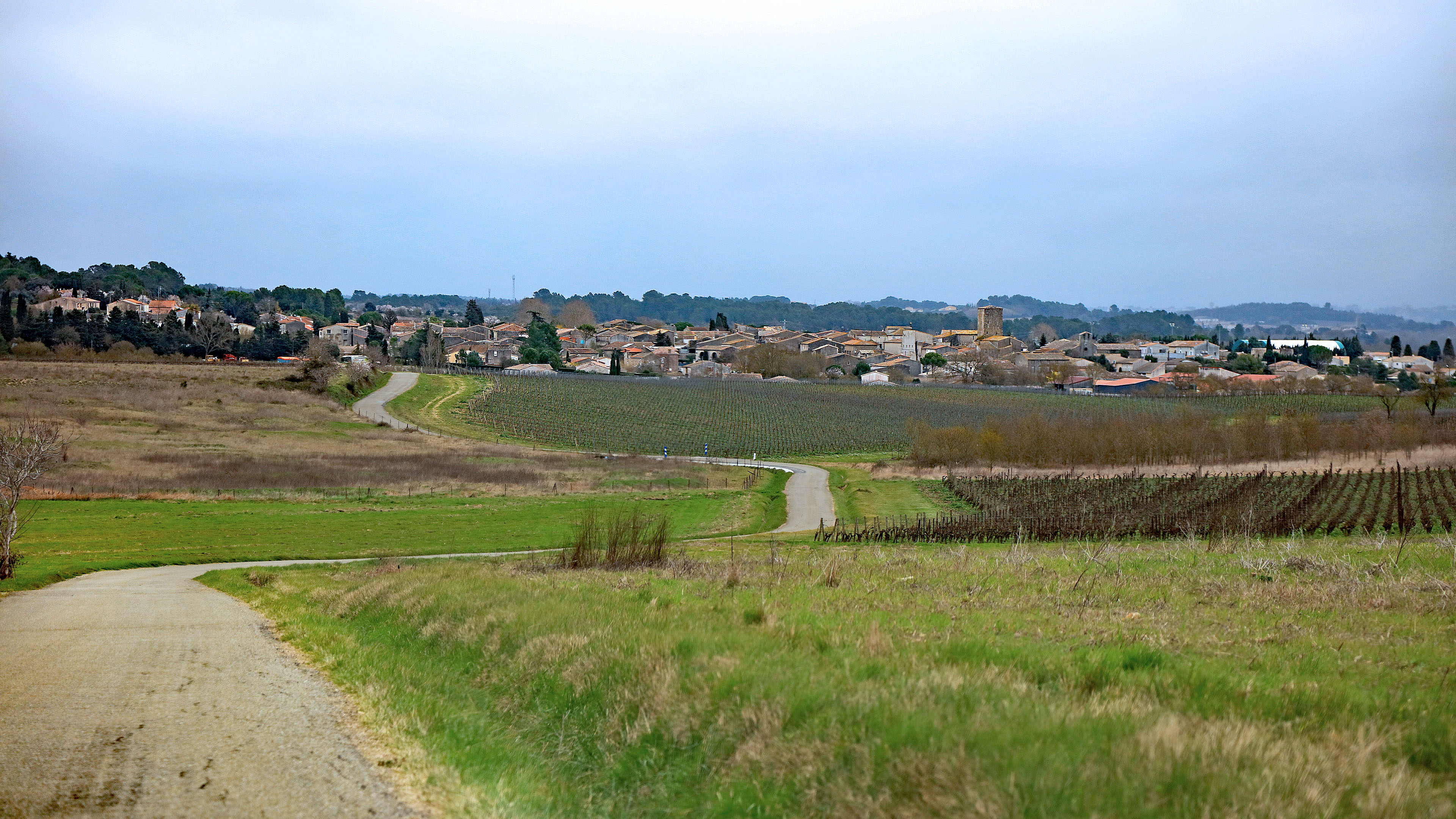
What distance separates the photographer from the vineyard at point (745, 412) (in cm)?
8856

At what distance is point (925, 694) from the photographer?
696cm

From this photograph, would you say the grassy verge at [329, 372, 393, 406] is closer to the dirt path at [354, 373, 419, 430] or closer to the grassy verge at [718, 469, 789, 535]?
the dirt path at [354, 373, 419, 430]

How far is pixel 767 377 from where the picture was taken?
16000 cm

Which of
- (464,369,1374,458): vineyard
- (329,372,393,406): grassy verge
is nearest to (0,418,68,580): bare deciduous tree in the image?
(464,369,1374,458): vineyard

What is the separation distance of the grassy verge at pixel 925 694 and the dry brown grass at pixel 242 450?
133 ft

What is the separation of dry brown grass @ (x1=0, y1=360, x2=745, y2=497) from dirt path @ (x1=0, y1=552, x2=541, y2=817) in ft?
122

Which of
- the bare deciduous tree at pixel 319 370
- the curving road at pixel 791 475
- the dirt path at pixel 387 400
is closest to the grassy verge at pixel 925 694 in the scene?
the curving road at pixel 791 475

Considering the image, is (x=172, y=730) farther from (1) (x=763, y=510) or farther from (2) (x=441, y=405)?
(2) (x=441, y=405)

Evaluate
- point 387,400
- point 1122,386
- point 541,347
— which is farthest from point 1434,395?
point 541,347

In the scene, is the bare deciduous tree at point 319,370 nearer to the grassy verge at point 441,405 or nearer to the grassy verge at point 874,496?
the grassy verge at point 441,405

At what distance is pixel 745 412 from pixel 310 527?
7432 cm

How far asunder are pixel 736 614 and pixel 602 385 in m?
115

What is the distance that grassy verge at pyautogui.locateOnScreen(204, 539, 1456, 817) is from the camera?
17.7 feet

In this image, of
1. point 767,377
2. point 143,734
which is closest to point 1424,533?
point 143,734
